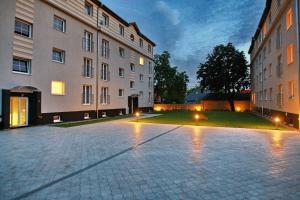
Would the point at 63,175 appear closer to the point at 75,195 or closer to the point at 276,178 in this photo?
the point at 75,195

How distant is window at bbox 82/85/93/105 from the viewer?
20.4 metres

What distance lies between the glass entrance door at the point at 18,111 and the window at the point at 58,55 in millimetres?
4146

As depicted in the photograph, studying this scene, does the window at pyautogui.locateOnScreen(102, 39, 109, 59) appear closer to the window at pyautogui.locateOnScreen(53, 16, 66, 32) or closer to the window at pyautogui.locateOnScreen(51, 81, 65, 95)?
the window at pyautogui.locateOnScreen(53, 16, 66, 32)

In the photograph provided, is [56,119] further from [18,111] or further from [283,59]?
[283,59]

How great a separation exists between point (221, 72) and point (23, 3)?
33090 mm

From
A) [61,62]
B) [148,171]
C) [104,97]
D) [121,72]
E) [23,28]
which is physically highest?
[23,28]

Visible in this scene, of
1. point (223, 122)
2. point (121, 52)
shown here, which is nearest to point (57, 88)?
point (121, 52)

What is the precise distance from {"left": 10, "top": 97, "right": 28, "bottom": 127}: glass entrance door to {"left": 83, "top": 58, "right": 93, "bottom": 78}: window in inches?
258

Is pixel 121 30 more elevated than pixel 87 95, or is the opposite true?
pixel 121 30

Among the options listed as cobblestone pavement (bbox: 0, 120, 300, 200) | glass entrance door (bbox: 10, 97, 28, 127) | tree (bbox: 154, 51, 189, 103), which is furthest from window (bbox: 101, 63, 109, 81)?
tree (bbox: 154, 51, 189, 103)

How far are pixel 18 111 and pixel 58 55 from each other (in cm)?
564

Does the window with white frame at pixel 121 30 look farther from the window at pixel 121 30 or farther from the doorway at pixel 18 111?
the doorway at pixel 18 111

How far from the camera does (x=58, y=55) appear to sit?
1786cm

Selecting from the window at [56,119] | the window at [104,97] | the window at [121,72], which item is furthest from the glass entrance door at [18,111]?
the window at [121,72]
